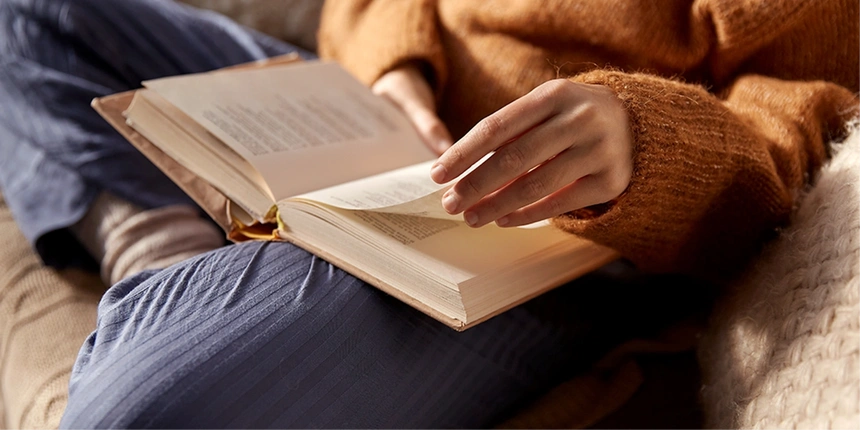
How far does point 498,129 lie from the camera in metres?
0.40

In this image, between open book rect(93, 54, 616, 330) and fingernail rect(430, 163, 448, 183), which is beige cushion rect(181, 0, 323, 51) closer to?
open book rect(93, 54, 616, 330)

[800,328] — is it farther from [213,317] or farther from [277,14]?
[277,14]

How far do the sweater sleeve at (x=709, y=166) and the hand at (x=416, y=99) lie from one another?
236 millimetres

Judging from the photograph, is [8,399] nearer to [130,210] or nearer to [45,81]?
[130,210]

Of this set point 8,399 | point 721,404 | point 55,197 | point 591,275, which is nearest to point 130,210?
point 55,197

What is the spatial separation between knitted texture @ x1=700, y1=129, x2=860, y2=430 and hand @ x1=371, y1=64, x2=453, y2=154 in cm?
30

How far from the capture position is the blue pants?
40 centimetres

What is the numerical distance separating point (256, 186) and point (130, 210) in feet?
0.74

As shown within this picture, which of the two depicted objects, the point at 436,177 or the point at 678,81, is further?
the point at 678,81

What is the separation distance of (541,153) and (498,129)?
29 mm

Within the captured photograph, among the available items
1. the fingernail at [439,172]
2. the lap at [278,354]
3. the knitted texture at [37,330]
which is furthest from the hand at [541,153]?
the knitted texture at [37,330]

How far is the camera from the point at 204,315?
427mm

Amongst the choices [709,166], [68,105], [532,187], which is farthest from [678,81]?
[68,105]

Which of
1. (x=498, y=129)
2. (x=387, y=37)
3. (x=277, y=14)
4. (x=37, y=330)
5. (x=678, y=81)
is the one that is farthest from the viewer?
(x=277, y=14)
